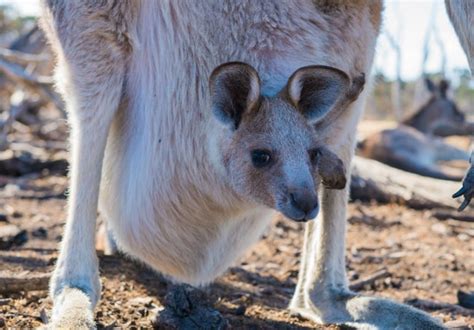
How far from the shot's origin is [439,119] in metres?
11.3

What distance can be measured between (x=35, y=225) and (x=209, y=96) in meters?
2.41

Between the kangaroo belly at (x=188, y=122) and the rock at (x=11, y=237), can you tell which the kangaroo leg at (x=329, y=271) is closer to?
the kangaroo belly at (x=188, y=122)

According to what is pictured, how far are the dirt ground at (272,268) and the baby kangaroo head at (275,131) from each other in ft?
1.93

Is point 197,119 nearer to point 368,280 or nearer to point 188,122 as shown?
point 188,122

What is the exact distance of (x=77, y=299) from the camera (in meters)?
2.69

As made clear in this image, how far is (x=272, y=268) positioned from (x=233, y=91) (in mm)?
1875

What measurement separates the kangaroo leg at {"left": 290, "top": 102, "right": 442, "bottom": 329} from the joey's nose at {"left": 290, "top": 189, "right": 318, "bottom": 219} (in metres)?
0.73

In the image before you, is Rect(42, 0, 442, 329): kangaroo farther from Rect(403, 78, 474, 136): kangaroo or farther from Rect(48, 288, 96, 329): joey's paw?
Rect(403, 78, 474, 136): kangaroo

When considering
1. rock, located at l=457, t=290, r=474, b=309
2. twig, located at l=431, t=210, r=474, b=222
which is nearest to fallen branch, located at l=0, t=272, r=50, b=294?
rock, located at l=457, t=290, r=474, b=309

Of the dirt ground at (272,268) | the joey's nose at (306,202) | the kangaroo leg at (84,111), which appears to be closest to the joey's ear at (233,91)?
the joey's nose at (306,202)

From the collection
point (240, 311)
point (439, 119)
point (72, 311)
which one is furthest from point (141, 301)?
point (439, 119)

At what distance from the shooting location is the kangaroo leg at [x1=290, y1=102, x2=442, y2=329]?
3105 millimetres

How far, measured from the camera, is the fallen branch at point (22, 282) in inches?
124

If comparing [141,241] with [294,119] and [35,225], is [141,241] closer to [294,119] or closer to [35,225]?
[294,119]
